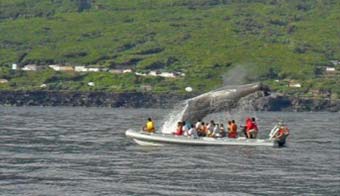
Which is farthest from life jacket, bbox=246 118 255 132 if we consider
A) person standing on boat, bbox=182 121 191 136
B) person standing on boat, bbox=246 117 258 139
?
person standing on boat, bbox=182 121 191 136

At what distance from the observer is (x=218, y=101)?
87.5m

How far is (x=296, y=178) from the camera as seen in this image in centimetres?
6069

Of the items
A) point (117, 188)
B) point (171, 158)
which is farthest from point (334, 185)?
point (171, 158)

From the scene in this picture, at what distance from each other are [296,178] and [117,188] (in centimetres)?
1212

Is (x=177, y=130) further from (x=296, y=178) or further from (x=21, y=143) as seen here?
(x=296, y=178)

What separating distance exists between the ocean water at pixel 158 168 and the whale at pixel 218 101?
5.53 m

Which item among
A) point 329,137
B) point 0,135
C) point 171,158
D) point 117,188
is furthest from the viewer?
point 329,137

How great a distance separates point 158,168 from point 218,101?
76.5ft

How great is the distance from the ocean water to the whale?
553 centimetres

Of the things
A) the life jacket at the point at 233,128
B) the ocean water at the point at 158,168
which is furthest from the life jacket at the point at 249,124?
the ocean water at the point at 158,168

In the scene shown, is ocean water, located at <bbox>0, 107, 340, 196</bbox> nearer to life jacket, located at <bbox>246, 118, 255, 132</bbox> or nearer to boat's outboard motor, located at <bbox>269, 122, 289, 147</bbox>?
boat's outboard motor, located at <bbox>269, 122, 289, 147</bbox>

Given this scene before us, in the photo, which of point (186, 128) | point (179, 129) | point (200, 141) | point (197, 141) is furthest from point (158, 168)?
point (179, 129)

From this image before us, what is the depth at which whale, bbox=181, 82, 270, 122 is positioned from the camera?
87.0 meters

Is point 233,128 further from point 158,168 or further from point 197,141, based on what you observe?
point 158,168
